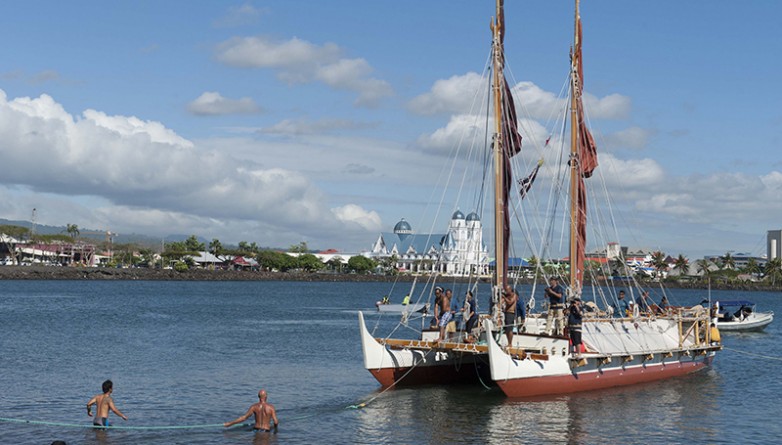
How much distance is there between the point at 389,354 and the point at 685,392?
1259cm

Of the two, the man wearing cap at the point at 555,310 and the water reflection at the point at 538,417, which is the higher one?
the man wearing cap at the point at 555,310

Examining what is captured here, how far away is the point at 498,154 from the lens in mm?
31906

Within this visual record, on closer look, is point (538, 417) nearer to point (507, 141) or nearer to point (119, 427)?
point (507, 141)

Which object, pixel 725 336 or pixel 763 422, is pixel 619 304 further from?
pixel 725 336

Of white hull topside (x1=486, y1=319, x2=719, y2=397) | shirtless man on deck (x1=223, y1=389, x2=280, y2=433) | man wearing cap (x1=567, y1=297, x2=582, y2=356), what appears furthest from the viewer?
man wearing cap (x1=567, y1=297, x2=582, y2=356)

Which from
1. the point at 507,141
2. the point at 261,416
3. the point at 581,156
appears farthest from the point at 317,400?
the point at 581,156

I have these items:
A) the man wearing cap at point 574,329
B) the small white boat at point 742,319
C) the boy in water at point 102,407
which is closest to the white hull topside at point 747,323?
the small white boat at point 742,319

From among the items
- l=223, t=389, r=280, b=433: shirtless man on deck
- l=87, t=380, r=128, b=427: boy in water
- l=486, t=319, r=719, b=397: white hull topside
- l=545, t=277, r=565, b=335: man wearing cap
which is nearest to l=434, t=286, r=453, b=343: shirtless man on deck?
l=486, t=319, r=719, b=397: white hull topside

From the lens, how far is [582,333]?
33062 millimetres

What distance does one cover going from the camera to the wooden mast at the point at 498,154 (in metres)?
31.7

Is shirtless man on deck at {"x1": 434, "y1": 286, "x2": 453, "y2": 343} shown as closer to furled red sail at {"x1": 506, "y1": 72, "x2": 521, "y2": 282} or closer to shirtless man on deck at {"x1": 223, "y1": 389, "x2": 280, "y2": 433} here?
furled red sail at {"x1": 506, "y1": 72, "x2": 521, "y2": 282}

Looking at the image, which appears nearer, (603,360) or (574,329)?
(574,329)

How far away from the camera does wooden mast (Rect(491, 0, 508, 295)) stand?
31.7 m

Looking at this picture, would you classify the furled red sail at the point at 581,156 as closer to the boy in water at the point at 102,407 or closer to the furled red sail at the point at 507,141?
the furled red sail at the point at 507,141
